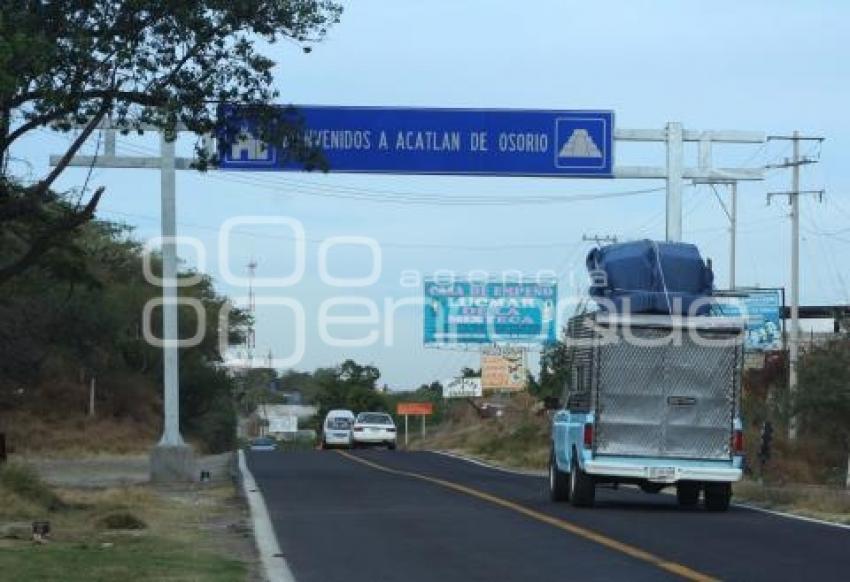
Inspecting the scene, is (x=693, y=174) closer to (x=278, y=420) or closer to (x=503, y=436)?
(x=503, y=436)

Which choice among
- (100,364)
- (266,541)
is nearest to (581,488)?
(266,541)

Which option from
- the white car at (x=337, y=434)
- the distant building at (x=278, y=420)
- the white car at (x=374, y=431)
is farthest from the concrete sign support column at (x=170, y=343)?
the distant building at (x=278, y=420)

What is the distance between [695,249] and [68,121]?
10333mm

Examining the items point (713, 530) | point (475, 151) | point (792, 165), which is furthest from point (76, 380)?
point (713, 530)

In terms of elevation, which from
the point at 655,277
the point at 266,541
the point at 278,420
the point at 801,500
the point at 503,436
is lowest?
the point at 278,420

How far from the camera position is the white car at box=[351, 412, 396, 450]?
195ft

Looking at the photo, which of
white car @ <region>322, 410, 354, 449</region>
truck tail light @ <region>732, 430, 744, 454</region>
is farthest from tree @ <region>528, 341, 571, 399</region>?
truck tail light @ <region>732, 430, 744, 454</region>

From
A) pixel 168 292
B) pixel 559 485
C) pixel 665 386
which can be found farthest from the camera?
pixel 168 292

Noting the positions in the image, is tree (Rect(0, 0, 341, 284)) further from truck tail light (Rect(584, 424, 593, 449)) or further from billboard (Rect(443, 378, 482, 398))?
billboard (Rect(443, 378, 482, 398))

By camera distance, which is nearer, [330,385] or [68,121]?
[68,121]

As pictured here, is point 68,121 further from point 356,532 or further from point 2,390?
point 2,390

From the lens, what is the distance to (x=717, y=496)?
22.9 meters

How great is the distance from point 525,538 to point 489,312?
37969 millimetres

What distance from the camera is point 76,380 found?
59.4 metres
